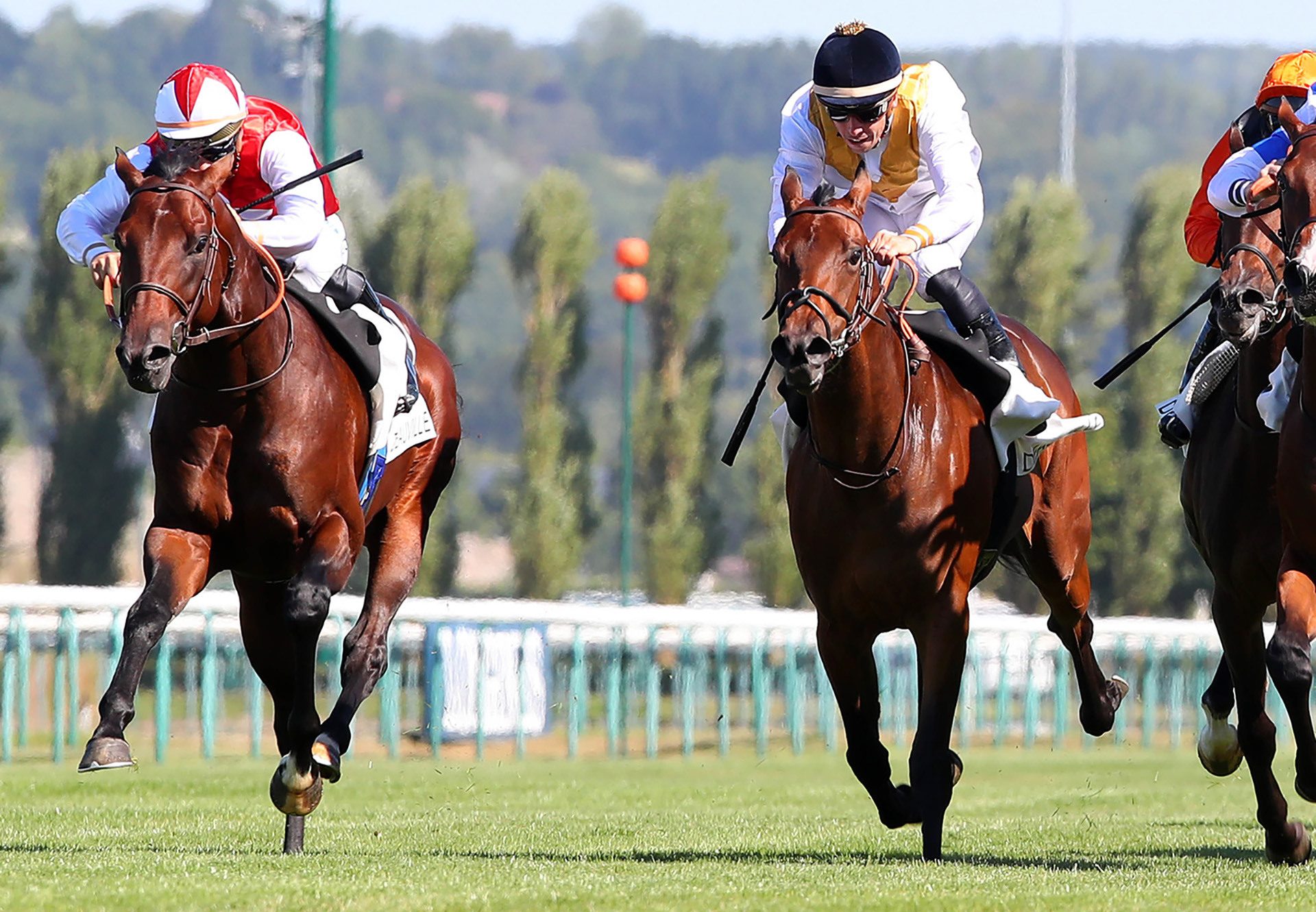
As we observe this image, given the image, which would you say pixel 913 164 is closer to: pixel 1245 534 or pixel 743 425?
pixel 743 425

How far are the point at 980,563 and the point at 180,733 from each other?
37.3 ft

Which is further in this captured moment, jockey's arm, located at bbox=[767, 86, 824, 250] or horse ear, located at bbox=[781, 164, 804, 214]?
jockey's arm, located at bbox=[767, 86, 824, 250]

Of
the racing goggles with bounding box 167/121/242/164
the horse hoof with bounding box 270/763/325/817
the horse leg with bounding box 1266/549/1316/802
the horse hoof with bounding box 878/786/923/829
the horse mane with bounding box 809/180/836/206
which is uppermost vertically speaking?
the racing goggles with bounding box 167/121/242/164

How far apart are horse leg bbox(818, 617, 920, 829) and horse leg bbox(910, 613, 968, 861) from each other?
0.80ft

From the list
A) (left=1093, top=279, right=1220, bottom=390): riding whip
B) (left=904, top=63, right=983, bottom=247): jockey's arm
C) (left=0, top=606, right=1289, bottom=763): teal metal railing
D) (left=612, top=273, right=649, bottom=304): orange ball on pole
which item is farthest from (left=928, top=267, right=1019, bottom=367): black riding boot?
(left=612, top=273, right=649, bottom=304): orange ball on pole

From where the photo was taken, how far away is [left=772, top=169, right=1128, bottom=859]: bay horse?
6.35 meters

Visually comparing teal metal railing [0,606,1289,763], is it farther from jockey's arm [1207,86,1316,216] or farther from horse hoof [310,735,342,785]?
jockey's arm [1207,86,1316,216]

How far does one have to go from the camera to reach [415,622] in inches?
625

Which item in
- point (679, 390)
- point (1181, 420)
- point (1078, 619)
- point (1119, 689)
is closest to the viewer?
point (1181, 420)

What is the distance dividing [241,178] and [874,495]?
2531 mm

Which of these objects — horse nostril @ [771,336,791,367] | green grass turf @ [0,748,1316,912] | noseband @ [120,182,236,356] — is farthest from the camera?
noseband @ [120,182,236,356]

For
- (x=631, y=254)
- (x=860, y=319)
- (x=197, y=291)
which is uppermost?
(x=631, y=254)

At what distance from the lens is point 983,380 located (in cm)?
732

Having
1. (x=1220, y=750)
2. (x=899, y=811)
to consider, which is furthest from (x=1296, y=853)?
(x=899, y=811)
